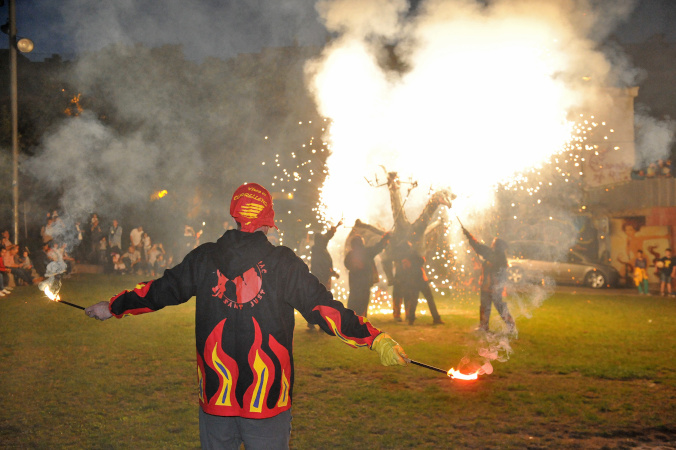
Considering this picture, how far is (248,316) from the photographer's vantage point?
2799 mm

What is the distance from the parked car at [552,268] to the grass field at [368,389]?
7543 millimetres

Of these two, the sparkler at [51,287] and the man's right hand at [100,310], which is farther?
the sparkler at [51,287]

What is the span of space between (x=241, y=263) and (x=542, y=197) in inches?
840

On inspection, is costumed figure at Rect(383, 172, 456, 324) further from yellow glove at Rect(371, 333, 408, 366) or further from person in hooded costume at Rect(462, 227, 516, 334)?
yellow glove at Rect(371, 333, 408, 366)

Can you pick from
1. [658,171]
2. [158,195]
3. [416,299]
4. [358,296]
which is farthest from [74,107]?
[658,171]

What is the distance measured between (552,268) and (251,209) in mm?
17273

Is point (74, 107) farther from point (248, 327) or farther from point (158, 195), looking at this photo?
point (248, 327)

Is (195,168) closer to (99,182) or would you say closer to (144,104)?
(144,104)

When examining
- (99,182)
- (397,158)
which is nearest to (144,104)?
(99,182)

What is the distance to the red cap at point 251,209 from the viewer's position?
9.86 ft

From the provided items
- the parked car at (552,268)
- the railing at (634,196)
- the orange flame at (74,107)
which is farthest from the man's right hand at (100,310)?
the railing at (634,196)

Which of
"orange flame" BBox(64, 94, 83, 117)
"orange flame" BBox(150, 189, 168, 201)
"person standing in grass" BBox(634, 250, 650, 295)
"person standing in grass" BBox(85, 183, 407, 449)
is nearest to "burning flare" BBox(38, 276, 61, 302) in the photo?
"person standing in grass" BBox(85, 183, 407, 449)

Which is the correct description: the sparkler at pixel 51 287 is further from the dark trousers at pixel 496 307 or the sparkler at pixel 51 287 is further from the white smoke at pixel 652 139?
the white smoke at pixel 652 139

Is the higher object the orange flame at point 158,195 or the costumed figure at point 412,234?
the orange flame at point 158,195
